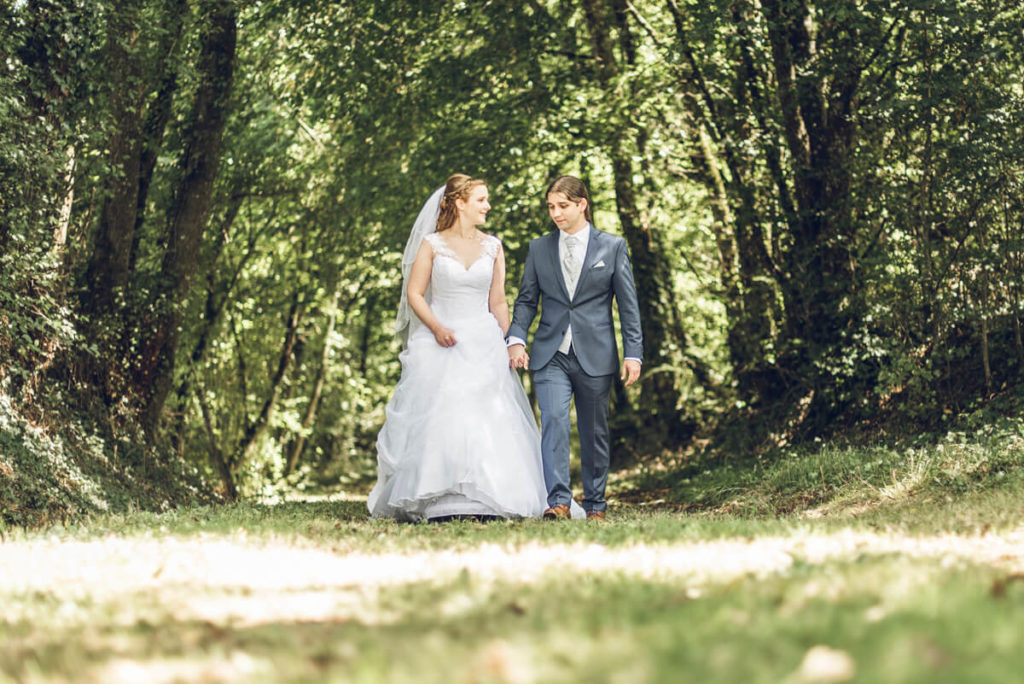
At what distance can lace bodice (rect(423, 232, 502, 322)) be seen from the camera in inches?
341

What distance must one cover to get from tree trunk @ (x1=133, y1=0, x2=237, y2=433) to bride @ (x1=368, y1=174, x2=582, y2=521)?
16.5 feet

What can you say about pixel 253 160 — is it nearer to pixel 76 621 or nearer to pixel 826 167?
pixel 826 167

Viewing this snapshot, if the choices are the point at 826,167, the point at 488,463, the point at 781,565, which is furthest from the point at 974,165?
the point at 781,565

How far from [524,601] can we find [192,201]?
433 inches

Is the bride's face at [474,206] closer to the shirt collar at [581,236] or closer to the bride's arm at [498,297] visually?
the bride's arm at [498,297]

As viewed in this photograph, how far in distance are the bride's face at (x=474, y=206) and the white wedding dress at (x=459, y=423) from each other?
257 mm

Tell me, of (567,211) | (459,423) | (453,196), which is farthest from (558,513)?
(453,196)

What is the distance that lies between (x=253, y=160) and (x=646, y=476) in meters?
8.37

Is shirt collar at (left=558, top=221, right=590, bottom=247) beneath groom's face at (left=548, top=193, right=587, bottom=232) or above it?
beneath

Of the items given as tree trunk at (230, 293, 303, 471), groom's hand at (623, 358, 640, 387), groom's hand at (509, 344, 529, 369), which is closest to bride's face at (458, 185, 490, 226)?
groom's hand at (509, 344, 529, 369)

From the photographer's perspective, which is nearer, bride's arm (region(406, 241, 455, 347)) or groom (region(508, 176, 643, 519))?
groom (region(508, 176, 643, 519))

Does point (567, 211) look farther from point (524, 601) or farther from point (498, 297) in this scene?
point (524, 601)

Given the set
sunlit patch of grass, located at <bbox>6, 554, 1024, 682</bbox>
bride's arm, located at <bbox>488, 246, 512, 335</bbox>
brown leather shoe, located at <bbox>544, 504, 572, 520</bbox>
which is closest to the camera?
sunlit patch of grass, located at <bbox>6, 554, 1024, 682</bbox>

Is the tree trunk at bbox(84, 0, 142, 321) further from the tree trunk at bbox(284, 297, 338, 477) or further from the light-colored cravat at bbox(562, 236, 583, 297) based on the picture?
the tree trunk at bbox(284, 297, 338, 477)
